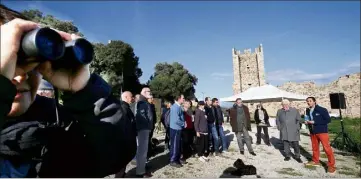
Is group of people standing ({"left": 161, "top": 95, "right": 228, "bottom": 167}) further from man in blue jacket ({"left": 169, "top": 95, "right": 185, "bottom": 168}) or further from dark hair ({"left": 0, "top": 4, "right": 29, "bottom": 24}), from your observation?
dark hair ({"left": 0, "top": 4, "right": 29, "bottom": 24})

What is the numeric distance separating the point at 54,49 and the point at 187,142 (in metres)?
7.95

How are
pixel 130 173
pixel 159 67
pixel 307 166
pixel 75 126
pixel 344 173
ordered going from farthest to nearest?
pixel 159 67 → pixel 307 166 → pixel 344 173 → pixel 130 173 → pixel 75 126

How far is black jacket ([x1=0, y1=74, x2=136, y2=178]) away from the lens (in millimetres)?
1155

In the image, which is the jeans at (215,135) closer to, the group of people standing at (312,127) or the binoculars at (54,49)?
the group of people standing at (312,127)

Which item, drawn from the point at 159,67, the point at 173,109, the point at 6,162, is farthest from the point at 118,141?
the point at 159,67

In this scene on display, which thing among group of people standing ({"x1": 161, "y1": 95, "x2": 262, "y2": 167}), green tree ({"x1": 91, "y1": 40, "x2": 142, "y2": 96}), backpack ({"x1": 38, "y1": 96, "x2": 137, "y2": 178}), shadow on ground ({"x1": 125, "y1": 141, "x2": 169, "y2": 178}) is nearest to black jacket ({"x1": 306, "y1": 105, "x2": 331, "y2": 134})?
group of people standing ({"x1": 161, "y1": 95, "x2": 262, "y2": 167})

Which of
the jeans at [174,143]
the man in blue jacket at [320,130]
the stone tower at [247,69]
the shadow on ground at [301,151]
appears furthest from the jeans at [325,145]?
the stone tower at [247,69]

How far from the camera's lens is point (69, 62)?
1083 mm

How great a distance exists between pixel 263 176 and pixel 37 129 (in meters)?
6.22

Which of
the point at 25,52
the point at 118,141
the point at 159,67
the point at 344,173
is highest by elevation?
the point at 159,67

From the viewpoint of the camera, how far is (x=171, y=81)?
4775 cm

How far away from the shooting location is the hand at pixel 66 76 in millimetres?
1062

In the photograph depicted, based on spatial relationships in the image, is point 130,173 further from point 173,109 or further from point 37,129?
point 37,129

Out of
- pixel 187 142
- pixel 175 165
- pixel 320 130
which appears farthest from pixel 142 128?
pixel 320 130
